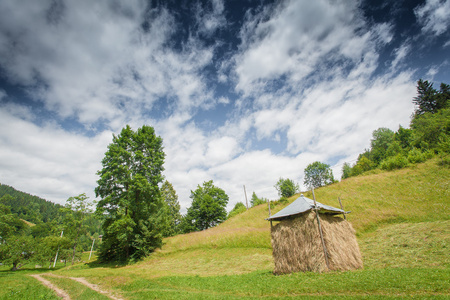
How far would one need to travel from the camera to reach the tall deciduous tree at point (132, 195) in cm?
2519

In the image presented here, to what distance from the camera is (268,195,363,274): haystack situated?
1114cm

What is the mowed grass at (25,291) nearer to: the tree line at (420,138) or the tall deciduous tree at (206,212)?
the tall deciduous tree at (206,212)

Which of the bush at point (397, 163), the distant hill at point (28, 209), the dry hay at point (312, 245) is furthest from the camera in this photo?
the distant hill at point (28, 209)

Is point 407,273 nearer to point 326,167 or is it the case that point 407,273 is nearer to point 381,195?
point 381,195

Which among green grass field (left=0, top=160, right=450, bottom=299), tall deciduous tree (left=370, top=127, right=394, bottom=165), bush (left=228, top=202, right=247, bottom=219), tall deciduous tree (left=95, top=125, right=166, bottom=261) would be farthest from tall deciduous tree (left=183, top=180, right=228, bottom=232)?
tall deciduous tree (left=370, top=127, right=394, bottom=165)

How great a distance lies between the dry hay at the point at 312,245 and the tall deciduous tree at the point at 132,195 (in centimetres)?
1937

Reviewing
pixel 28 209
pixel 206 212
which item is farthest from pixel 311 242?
pixel 28 209

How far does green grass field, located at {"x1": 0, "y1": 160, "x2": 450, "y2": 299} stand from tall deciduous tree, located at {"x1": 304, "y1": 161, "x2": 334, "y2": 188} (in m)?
32.9

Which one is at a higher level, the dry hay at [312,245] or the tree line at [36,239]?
the tree line at [36,239]

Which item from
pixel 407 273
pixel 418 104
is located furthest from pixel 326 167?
pixel 407 273

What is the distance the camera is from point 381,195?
27594mm

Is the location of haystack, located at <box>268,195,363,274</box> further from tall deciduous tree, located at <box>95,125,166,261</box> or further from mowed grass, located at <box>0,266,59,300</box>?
tall deciduous tree, located at <box>95,125,166,261</box>

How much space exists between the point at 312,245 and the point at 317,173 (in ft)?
208

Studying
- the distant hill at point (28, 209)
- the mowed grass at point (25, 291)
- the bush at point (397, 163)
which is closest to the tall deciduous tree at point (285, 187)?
the bush at point (397, 163)
